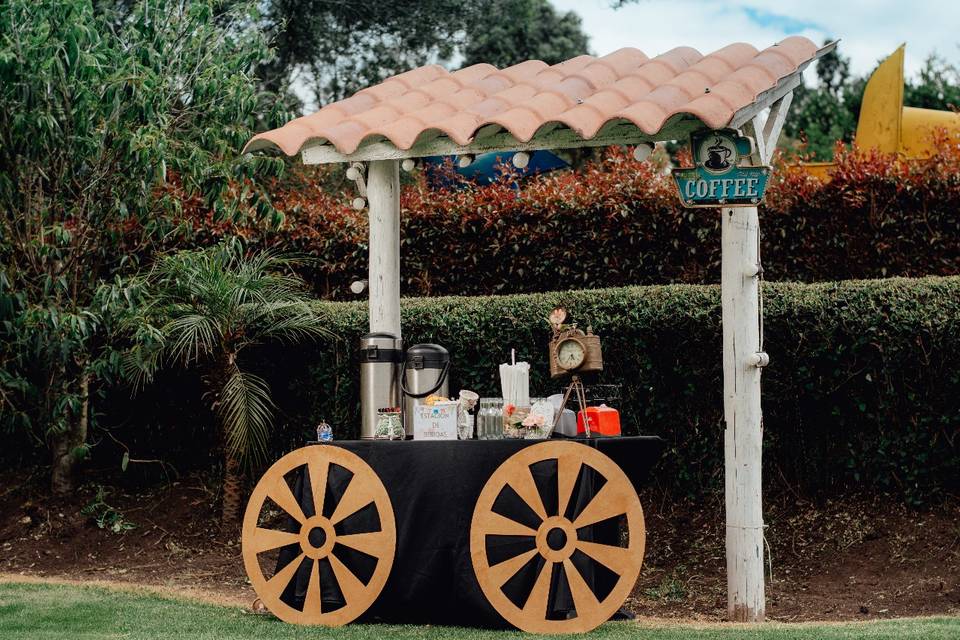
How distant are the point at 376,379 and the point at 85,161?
9.67ft

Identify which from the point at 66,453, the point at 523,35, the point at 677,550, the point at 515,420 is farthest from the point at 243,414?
the point at 523,35

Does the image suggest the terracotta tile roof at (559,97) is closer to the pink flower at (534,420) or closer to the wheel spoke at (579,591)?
the pink flower at (534,420)

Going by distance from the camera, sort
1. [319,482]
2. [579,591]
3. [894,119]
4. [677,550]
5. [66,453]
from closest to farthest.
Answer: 1. [579,591]
2. [319,482]
3. [677,550]
4. [66,453]
5. [894,119]

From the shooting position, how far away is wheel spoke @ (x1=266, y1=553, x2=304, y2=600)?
16.4ft

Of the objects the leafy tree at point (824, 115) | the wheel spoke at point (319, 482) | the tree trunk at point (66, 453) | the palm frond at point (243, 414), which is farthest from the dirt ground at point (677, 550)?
the leafy tree at point (824, 115)

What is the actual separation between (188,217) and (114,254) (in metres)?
0.94

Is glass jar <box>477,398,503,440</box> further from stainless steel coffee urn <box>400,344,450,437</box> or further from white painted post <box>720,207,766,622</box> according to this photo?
white painted post <box>720,207,766,622</box>

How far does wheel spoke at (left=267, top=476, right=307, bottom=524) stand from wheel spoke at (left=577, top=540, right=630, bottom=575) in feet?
4.39

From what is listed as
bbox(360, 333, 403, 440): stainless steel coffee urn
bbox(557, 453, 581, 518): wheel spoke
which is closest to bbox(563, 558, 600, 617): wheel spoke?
bbox(557, 453, 581, 518): wheel spoke

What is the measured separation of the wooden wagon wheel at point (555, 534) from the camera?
469 cm

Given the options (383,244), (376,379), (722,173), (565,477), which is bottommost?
(565,477)

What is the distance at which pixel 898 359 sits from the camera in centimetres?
626

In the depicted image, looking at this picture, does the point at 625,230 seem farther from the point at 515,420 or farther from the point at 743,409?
the point at 515,420

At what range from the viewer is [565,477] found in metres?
4.76
